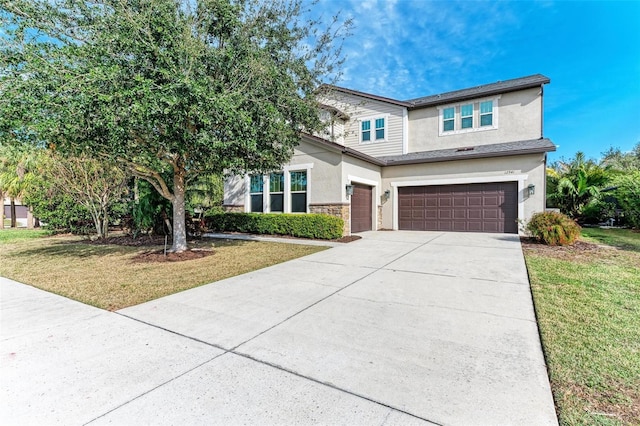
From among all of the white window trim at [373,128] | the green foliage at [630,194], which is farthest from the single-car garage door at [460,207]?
the green foliage at [630,194]

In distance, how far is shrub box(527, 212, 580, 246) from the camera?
912 cm

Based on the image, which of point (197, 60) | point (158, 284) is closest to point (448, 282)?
point (158, 284)

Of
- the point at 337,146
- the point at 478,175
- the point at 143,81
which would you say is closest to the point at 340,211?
the point at 337,146

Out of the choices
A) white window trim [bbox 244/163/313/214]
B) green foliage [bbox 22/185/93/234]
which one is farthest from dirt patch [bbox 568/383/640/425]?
green foliage [bbox 22/185/93/234]

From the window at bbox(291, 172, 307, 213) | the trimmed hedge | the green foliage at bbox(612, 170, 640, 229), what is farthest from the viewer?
the window at bbox(291, 172, 307, 213)

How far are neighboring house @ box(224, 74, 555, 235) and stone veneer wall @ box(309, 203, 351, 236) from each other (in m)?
0.04

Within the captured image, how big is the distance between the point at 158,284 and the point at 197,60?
188 inches

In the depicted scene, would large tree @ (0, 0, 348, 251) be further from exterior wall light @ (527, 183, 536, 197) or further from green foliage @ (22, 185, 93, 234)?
exterior wall light @ (527, 183, 536, 197)

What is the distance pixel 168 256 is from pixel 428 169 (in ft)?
38.6

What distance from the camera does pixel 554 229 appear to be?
30.4 feet

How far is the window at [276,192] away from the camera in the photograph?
13.8 metres

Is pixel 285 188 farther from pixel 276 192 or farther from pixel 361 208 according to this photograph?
pixel 361 208

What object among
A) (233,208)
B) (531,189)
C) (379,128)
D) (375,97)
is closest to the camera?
(531,189)

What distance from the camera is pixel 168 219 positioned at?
38.5 feet
